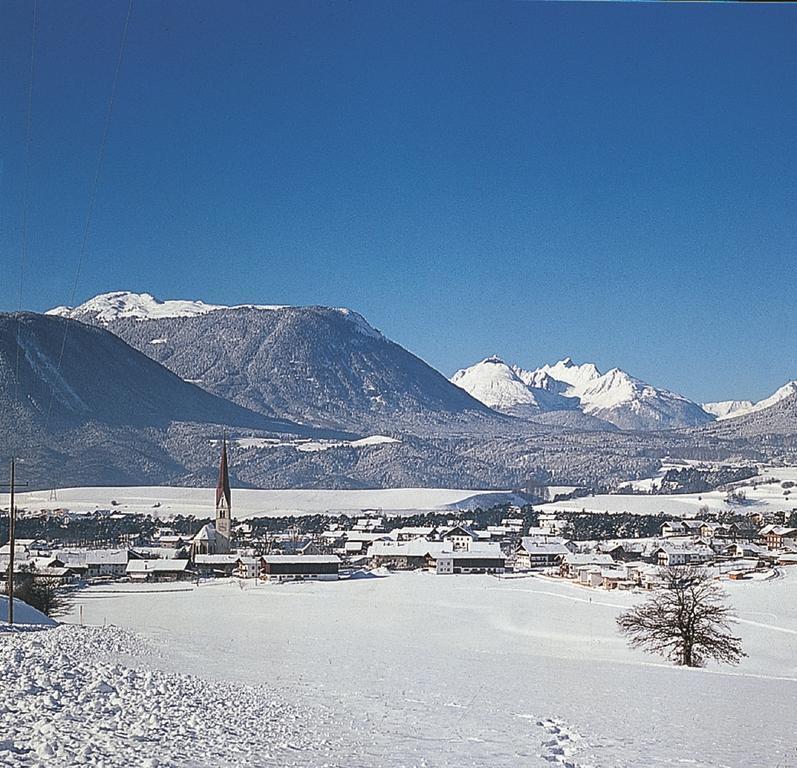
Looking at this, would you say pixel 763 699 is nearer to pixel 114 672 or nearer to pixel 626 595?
pixel 114 672

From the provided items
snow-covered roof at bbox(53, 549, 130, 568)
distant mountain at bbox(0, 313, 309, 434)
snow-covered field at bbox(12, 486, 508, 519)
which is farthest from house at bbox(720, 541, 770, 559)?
distant mountain at bbox(0, 313, 309, 434)

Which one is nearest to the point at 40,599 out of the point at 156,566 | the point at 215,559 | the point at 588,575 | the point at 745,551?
the point at 156,566

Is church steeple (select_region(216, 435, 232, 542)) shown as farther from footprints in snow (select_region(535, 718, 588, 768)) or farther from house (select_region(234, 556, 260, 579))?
footprints in snow (select_region(535, 718, 588, 768))

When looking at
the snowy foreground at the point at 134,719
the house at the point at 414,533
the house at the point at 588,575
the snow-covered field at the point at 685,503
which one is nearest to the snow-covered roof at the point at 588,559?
the house at the point at 588,575

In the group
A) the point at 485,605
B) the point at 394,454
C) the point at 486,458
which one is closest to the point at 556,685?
the point at 485,605

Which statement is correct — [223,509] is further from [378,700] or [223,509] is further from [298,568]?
[378,700]

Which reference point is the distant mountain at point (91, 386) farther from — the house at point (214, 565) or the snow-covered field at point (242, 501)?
the house at point (214, 565)

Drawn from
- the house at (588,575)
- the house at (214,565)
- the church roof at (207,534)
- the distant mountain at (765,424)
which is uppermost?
the distant mountain at (765,424)
